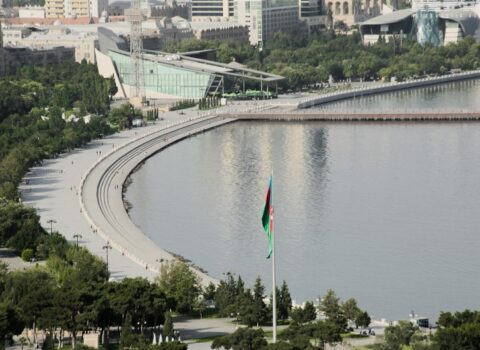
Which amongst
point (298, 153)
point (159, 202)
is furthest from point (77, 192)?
point (298, 153)

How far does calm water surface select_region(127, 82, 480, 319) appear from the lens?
26.6 meters

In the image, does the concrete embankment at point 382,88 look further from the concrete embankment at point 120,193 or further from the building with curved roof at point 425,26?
the building with curved roof at point 425,26

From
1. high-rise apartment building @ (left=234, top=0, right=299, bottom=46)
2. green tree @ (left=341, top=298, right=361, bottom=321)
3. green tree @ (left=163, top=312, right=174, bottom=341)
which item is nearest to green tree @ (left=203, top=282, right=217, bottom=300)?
green tree @ (left=341, top=298, right=361, bottom=321)

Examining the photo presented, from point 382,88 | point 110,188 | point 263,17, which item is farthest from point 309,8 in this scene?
point 110,188

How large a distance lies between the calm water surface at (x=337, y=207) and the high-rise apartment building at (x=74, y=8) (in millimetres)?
28872

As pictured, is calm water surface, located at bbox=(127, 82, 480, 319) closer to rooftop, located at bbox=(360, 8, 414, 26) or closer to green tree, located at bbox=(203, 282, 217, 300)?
green tree, located at bbox=(203, 282, 217, 300)

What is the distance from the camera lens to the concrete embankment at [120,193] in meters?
28.4

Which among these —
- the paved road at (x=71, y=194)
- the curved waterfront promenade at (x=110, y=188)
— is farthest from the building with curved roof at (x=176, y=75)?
the paved road at (x=71, y=194)

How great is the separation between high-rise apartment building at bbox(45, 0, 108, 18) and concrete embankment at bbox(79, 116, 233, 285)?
27850 mm

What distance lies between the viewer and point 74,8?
7706 cm

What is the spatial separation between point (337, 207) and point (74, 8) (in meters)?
45.5

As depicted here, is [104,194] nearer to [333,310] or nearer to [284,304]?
[284,304]

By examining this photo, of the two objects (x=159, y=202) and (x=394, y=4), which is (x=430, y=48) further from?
(x=159, y=202)

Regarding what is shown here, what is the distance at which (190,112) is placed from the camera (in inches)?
2031
